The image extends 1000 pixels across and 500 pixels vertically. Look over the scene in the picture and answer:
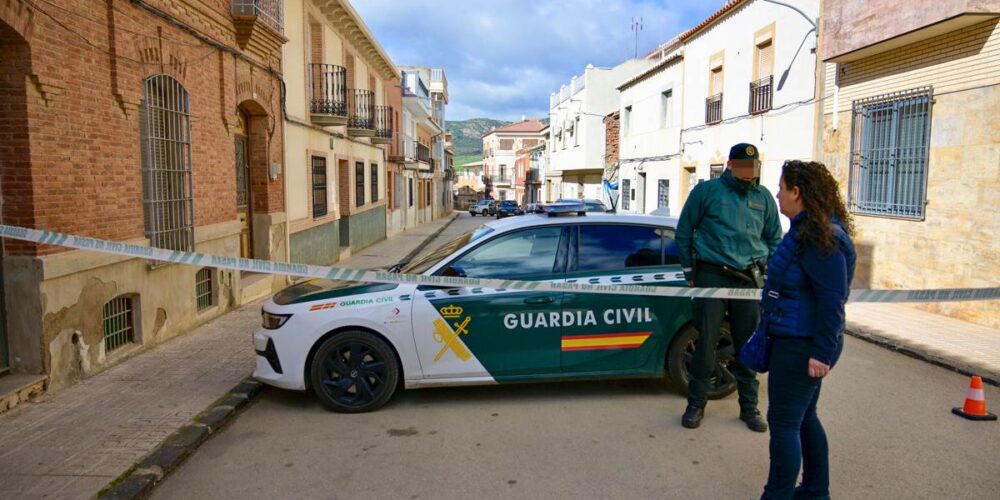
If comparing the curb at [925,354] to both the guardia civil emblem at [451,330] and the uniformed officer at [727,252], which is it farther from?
the guardia civil emblem at [451,330]

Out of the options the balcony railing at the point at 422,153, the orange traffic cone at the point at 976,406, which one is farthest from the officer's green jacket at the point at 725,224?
the balcony railing at the point at 422,153

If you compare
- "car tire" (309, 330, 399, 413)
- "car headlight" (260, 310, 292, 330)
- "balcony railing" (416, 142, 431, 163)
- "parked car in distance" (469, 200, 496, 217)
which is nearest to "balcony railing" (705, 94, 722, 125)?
"car tire" (309, 330, 399, 413)

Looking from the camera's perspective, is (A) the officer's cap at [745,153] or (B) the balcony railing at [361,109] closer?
(A) the officer's cap at [745,153]

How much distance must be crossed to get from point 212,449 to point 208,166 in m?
5.14

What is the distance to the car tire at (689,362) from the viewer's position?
5.29 m

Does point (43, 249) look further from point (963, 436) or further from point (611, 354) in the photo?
point (963, 436)

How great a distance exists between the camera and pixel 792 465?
3.23 metres

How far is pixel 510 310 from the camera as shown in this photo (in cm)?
512

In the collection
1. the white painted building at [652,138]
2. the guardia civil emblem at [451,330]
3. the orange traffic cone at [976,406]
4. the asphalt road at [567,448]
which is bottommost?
the asphalt road at [567,448]

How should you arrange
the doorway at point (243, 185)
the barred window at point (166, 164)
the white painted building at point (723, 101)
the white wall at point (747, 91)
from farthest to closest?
the white painted building at point (723, 101)
the white wall at point (747, 91)
the doorway at point (243, 185)
the barred window at point (166, 164)

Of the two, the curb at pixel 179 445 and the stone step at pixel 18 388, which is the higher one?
the stone step at pixel 18 388

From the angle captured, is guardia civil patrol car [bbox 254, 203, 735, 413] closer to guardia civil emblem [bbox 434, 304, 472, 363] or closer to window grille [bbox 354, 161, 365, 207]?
guardia civil emblem [bbox 434, 304, 472, 363]

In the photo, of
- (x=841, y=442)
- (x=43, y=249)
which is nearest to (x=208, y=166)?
(x=43, y=249)

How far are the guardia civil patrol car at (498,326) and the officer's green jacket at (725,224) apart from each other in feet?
2.11
